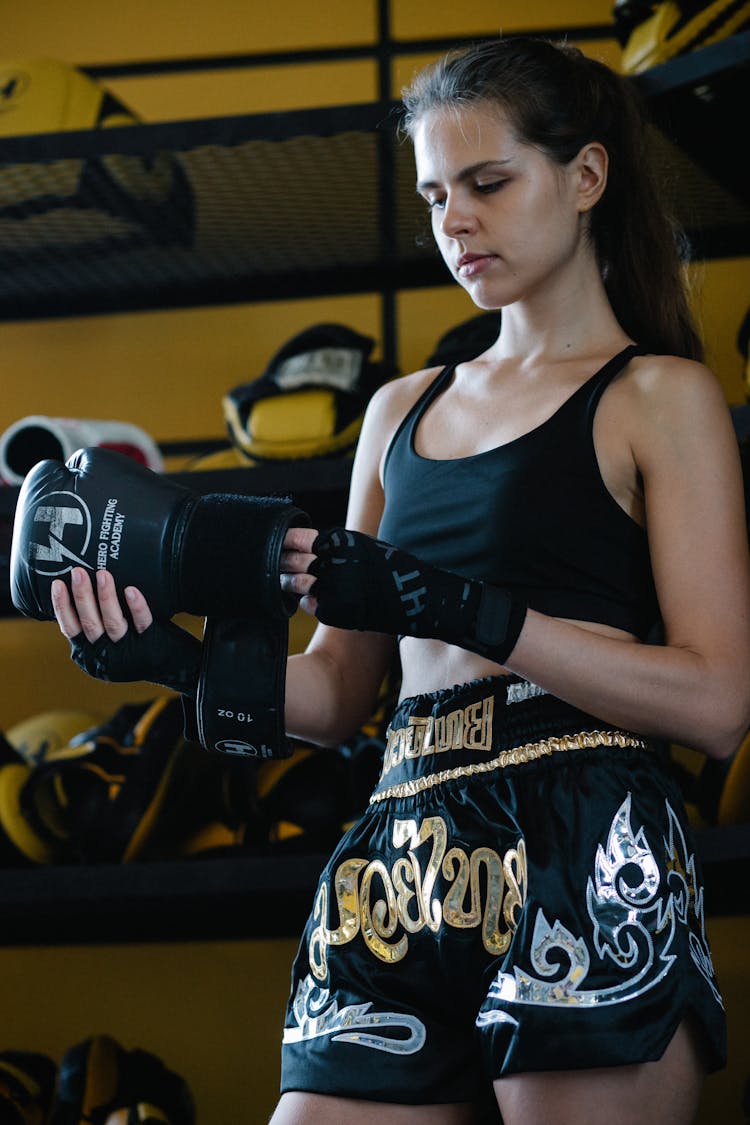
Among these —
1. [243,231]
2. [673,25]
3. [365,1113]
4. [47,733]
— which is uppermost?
[673,25]

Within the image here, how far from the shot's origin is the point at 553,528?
100 cm

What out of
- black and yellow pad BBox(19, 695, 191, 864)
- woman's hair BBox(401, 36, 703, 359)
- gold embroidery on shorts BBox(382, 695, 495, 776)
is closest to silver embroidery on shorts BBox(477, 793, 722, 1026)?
gold embroidery on shorts BBox(382, 695, 495, 776)

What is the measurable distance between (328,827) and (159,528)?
2.27 ft

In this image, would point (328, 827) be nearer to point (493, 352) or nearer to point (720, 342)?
point (493, 352)

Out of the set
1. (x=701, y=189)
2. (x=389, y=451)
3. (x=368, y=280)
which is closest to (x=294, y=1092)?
(x=389, y=451)

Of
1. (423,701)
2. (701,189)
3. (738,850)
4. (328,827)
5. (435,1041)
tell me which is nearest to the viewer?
(435,1041)

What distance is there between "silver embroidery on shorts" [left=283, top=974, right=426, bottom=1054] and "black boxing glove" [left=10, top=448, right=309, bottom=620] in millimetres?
280

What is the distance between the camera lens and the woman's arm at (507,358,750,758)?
93cm

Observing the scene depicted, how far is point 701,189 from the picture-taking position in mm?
1709

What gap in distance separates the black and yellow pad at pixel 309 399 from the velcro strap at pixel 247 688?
0.70m

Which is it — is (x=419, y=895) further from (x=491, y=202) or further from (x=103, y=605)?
(x=491, y=202)

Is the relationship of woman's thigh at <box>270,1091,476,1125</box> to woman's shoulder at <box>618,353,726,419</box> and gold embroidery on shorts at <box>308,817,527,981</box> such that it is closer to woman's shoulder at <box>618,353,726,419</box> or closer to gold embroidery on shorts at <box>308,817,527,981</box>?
gold embroidery on shorts at <box>308,817,527,981</box>

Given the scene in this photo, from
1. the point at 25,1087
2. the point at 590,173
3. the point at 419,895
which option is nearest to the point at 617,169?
the point at 590,173

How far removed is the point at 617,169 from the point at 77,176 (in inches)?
31.8
